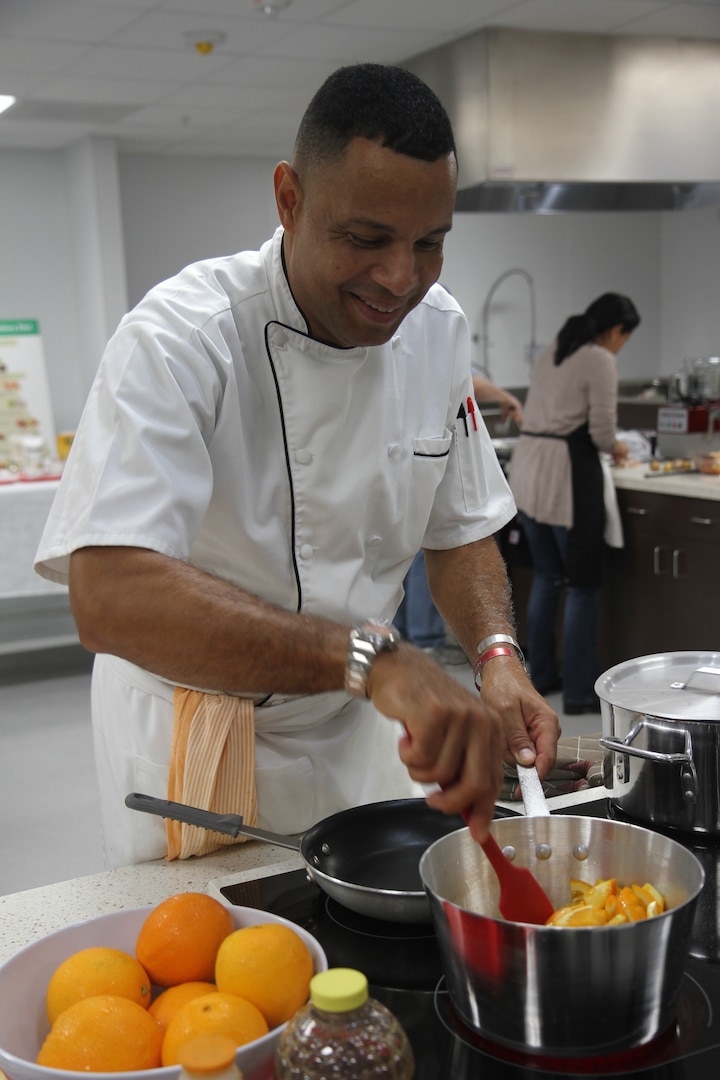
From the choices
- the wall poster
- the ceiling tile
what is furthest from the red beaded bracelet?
the wall poster

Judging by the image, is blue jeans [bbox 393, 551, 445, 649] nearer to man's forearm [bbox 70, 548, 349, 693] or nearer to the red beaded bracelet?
the red beaded bracelet

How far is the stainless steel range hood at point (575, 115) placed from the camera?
4637mm

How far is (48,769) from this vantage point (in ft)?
13.8

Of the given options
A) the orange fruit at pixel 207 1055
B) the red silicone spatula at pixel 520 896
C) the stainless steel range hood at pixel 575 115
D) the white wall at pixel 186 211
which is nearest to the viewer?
the orange fruit at pixel 207 1055

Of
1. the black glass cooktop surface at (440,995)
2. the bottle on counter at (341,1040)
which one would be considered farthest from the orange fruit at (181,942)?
the bottle on counter at (341,1040)

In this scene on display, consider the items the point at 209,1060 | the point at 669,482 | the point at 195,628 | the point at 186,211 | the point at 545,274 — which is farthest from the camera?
the point at 545,274

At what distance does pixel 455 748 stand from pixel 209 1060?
0.30 m

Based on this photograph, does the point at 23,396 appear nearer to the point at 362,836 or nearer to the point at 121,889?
the point at 121,889

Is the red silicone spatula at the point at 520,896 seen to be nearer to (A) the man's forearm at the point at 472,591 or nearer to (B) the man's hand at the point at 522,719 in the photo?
(B) the man's hand at the point at 522,719

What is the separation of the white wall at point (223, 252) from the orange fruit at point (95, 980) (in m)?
6.28

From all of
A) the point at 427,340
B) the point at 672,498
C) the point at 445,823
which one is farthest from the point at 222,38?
the point at 445,823

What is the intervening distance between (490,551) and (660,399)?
633 cm

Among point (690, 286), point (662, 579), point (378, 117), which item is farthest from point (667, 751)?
point (690, 286)

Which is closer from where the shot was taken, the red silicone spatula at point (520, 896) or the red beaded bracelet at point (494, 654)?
the red silicone spatula at point (520, 896)
